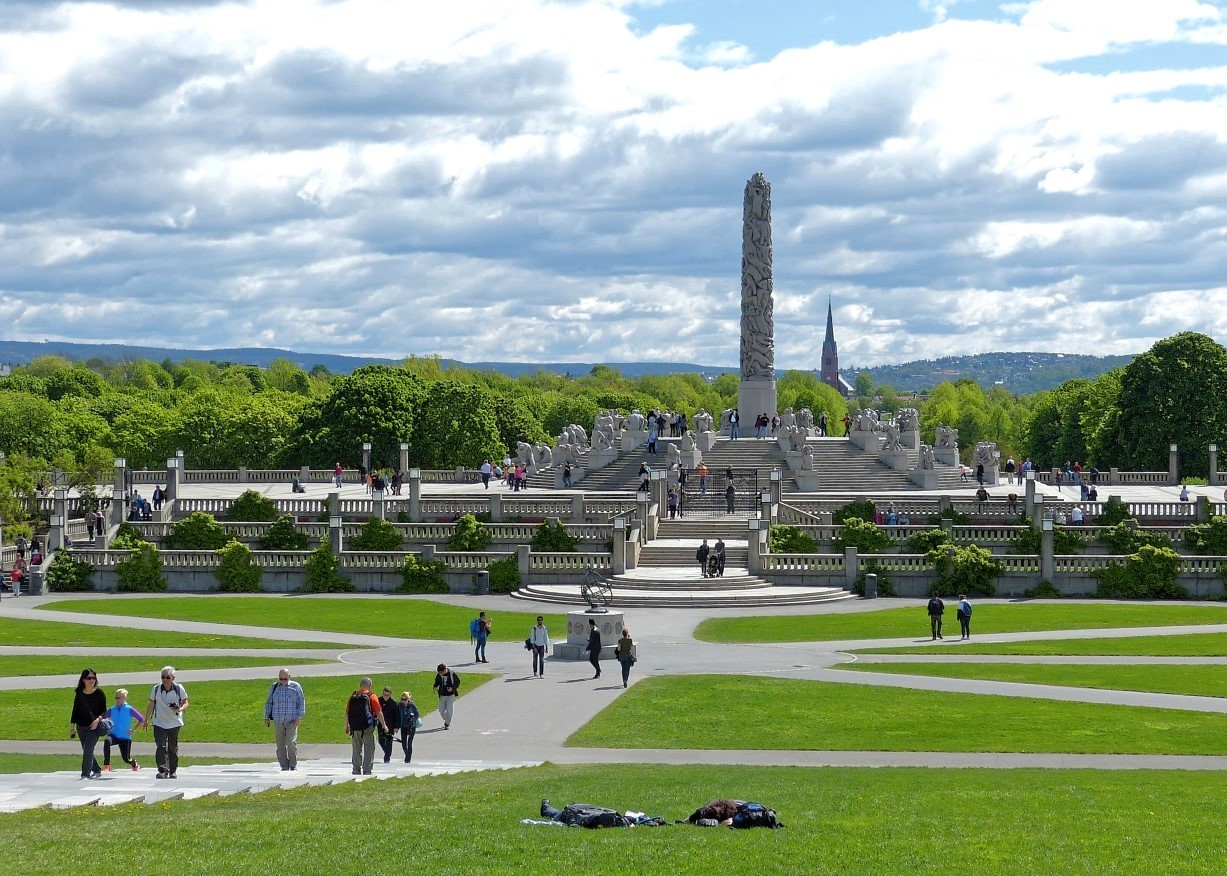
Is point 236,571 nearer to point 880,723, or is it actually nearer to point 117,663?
point 117,663

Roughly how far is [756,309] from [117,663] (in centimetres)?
5838

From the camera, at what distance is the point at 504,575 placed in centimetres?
6309

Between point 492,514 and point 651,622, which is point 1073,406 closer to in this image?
point 492,514

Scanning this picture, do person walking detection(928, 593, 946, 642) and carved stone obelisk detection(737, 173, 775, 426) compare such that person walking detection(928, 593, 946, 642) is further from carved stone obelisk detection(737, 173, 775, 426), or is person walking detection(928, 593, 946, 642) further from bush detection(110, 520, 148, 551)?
carved stone obelisk detection(737, 173, 775, 426)

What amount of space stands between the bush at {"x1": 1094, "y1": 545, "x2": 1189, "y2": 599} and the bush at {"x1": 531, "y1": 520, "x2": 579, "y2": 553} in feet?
67.3

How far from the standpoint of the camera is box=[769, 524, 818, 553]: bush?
6631 cm

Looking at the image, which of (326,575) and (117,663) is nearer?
(117,663)

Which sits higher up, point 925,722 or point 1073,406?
point 1073,406

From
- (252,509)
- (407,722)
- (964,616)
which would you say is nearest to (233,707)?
(407,722)

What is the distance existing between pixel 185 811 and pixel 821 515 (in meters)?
52.9

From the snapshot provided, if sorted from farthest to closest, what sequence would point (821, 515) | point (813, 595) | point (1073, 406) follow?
point (1073, 406) → point (821, 515) → point (813, 595)

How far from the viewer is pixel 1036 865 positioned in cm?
1898

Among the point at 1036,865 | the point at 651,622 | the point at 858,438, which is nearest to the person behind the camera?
the point at 1036,865

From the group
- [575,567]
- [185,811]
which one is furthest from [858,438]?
[185,811]
